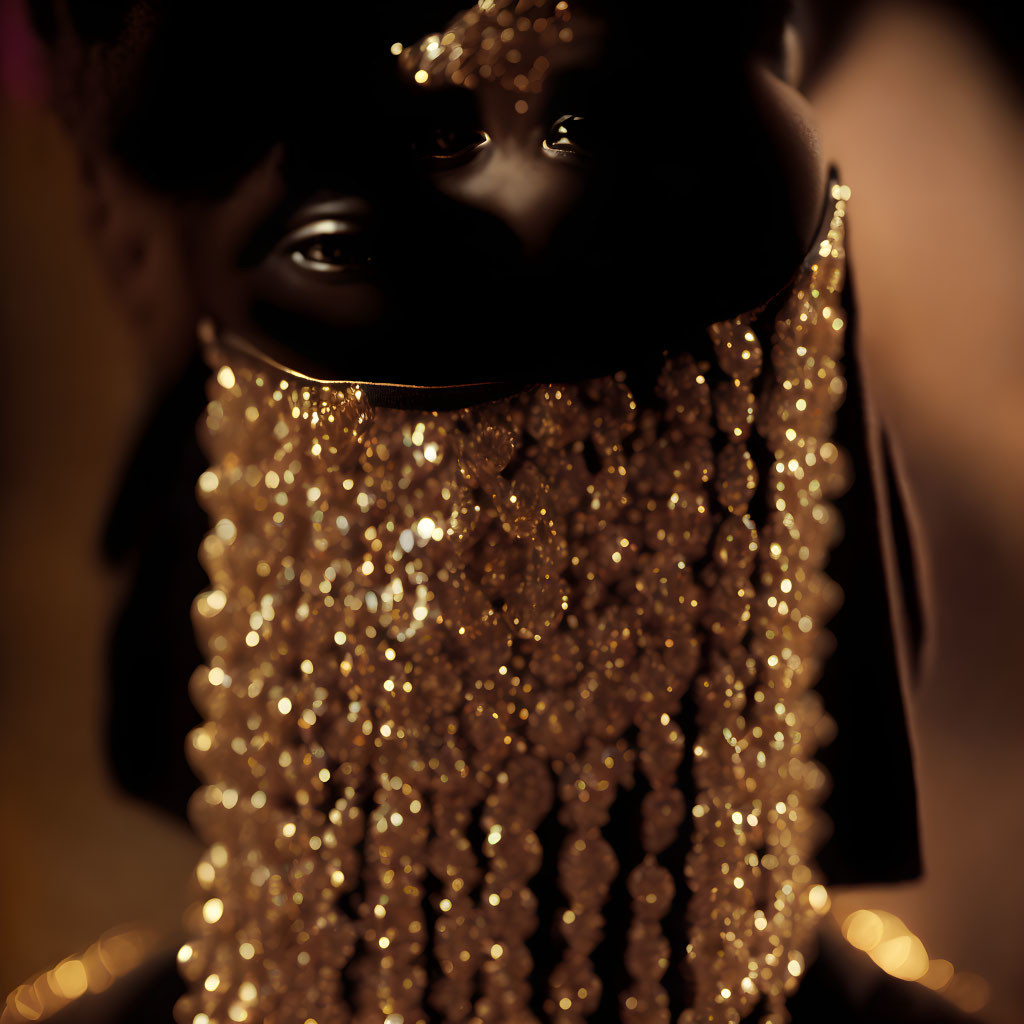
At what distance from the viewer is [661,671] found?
0.57 metres

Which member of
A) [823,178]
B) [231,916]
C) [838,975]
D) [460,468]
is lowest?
[838,975]

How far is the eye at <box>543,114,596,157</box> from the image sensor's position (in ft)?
1.32

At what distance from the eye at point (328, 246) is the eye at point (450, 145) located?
1.7 inches

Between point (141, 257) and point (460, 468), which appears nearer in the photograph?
point (460, 468)

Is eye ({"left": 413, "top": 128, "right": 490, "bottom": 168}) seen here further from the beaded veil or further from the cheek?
the beaded veil

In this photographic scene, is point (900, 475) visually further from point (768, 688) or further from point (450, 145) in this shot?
point (450, 145)

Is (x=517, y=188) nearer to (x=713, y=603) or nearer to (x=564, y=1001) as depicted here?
(x=713, y=603)

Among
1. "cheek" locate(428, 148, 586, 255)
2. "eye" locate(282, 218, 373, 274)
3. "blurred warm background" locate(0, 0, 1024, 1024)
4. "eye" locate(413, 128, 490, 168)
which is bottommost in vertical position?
"blurred warm background" locate(0, 0, 1024, 1024)

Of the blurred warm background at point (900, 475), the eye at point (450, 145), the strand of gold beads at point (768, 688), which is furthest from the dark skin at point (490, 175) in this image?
the blurred warm background at point (900, 475)

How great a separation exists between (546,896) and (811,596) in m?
0.26

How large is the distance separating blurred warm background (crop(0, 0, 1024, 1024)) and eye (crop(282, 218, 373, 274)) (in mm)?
451

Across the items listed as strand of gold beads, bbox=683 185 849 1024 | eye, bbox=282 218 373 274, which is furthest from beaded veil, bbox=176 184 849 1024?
eye, bbox=282 218 373 274

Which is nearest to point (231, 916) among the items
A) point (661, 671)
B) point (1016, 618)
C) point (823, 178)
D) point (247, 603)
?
point (247, 603)

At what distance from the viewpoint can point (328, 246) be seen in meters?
0.43
